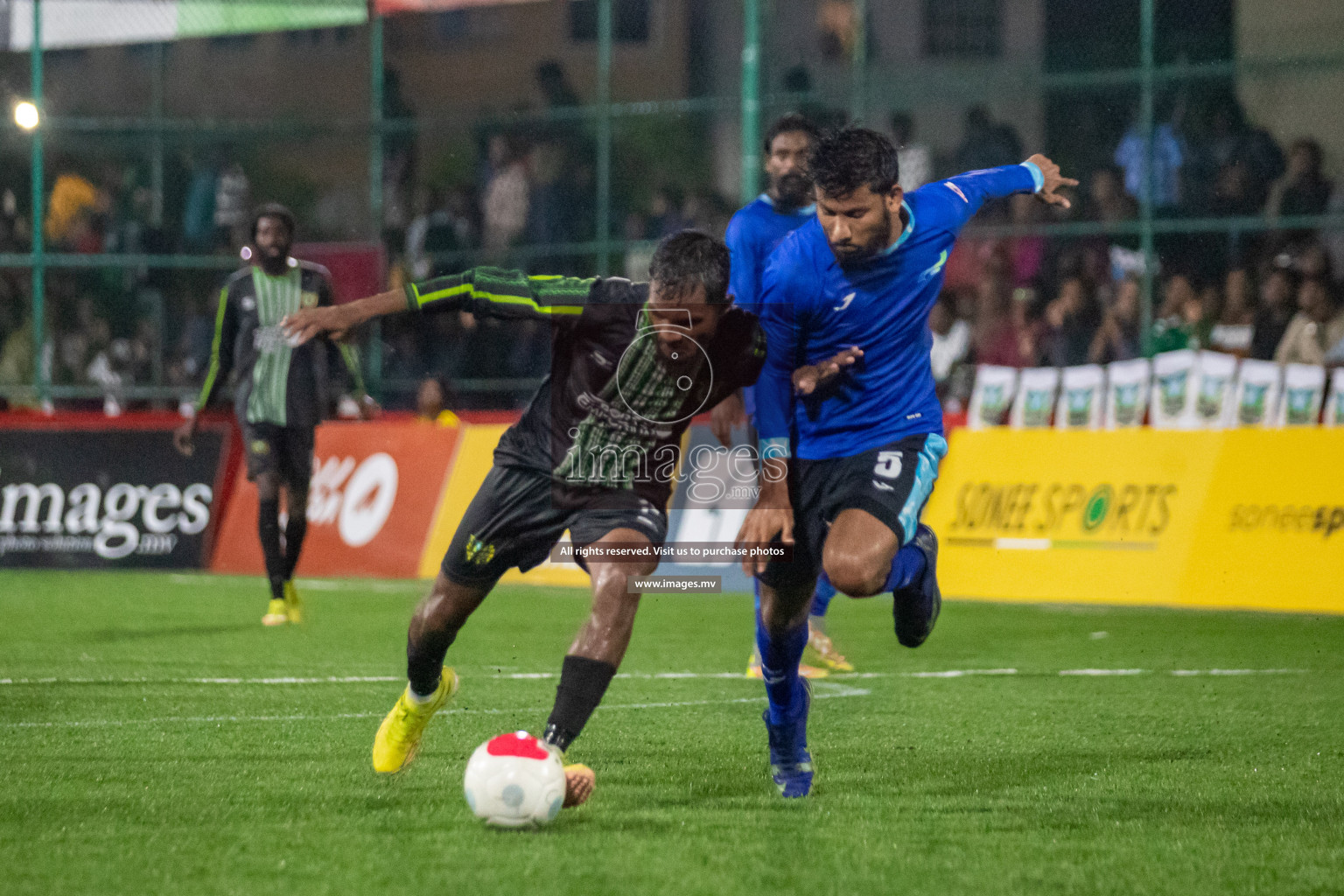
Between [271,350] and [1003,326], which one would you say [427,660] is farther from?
[1003,326]

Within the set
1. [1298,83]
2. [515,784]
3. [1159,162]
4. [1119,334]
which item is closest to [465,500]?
[1119,334]

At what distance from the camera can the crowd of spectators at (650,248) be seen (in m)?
14.2

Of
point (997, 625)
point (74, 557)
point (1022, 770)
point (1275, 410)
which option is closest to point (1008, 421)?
point (1275, 410)

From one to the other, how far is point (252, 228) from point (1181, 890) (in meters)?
8.11

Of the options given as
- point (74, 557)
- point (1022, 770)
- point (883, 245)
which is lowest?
point (74, 557)

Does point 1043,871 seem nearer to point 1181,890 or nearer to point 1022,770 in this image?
point 1181,890

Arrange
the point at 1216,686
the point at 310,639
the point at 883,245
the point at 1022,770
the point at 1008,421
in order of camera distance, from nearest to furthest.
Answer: the point at 883,245
the point at 1022,770
the point at 1216,686
the point at 310,639
the point at 1008,421

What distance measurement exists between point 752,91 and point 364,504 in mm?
4901

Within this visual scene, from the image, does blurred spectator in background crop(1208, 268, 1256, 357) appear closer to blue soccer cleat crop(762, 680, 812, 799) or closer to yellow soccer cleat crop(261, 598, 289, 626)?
yellow soccer cleat crop(261, 598, 289, 626)

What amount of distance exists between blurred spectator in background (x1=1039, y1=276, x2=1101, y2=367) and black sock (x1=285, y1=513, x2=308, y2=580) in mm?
6655

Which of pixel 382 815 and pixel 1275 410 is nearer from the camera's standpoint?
pixel 382 815

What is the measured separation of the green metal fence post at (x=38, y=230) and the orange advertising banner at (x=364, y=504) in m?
3.84

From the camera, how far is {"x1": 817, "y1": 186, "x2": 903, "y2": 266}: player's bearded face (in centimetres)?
514

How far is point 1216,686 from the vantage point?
779 centimetres
